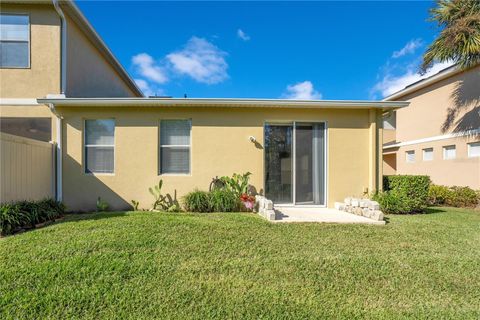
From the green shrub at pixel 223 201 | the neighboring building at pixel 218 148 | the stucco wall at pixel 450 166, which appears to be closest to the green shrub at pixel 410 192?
the neighboring building at pixel 218 148

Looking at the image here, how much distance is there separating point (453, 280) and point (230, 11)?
10.7 meters

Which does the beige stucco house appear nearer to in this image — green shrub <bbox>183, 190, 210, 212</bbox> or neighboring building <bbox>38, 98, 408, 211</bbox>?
neighboring building <bbox>38, 98, 408, 211</bbox>

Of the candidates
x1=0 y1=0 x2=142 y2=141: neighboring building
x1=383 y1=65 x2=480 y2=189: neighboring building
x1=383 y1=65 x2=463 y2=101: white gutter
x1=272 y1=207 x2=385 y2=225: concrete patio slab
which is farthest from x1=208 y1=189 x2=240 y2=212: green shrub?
x1=383 y1=65 x2=463 y2=101: white gutter

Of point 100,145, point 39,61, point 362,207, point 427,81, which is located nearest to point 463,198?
point 362,207

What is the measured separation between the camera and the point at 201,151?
24.5ft

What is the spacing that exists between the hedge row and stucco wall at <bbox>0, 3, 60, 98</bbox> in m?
3.66

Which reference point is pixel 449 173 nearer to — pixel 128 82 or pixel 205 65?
pixel 205 65

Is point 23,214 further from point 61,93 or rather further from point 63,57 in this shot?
point 63,57

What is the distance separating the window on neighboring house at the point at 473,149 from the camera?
1074 cm

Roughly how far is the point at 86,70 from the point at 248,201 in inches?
297

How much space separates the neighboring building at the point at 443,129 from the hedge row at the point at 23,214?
1151 centimetres

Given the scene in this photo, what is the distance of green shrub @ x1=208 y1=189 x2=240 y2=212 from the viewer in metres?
6.86

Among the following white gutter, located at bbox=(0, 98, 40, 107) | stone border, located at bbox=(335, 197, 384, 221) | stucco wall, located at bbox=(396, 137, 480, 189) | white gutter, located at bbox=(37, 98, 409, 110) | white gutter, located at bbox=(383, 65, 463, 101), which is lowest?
stone border, located at bbox=(335, 197, 384, 221)

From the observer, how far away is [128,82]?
1309cm
